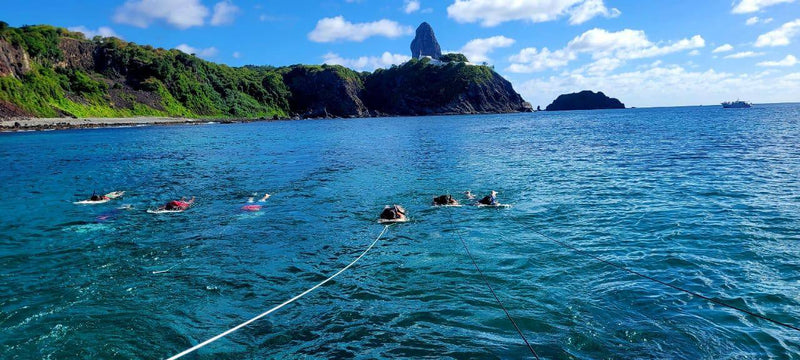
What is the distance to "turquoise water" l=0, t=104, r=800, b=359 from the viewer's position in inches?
381

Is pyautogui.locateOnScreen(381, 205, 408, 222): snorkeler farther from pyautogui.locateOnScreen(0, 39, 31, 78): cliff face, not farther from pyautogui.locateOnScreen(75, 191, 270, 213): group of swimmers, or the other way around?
pyautogui.locateOnScreen(0, 39, 31, 78): cliff face

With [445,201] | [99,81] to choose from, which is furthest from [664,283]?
[99,81]

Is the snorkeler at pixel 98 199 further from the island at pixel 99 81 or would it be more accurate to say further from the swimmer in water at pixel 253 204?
the island at pixel 99 81

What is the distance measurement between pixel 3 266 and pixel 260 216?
933 centimetres

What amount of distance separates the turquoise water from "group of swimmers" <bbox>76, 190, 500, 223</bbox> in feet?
2.45

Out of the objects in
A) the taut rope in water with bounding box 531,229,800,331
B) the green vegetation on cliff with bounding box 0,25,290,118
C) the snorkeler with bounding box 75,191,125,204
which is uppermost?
the green vegetation on cliff with bounding box 0,25,290,118

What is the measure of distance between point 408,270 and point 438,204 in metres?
9.23

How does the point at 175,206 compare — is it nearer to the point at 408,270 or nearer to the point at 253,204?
the point at 253,204

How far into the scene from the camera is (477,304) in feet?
38.0

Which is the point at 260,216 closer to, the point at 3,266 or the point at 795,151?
the point at 3,266

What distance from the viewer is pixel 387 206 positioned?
22.0 metres

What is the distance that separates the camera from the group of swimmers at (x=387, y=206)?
20500 millimetres

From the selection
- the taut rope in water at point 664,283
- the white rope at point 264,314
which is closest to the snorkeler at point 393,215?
the white rope at point 264,314

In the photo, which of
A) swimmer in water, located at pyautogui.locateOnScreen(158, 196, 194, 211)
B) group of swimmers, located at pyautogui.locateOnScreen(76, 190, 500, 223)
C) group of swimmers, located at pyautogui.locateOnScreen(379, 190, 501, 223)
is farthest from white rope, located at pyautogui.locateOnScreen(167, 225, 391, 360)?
swimmer in water, located at pyautogui.locateOnScreen(158, 196, 194, 211)
